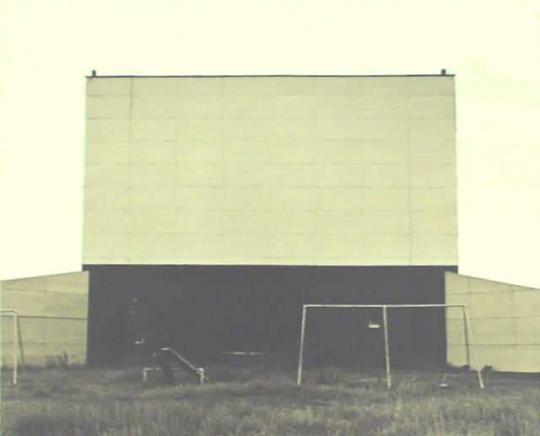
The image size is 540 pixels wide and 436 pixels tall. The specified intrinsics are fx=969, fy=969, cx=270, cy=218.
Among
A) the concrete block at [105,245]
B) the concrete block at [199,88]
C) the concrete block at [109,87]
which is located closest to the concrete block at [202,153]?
the concrete block at [199,88]

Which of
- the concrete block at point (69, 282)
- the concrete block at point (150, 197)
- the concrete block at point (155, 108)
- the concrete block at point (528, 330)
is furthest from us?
the concrete block at point (155, 108)

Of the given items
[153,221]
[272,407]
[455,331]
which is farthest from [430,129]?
[272,407]

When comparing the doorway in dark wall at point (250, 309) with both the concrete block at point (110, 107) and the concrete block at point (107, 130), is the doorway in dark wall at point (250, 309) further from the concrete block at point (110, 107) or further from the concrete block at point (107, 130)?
the concrete block at point (110, 107)

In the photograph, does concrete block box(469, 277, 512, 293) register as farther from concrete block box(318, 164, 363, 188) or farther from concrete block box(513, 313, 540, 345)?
concrete block box(318, 164, 363, 188)

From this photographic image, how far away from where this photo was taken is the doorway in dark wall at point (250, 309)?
145 ft

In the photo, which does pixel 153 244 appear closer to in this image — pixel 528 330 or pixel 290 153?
pixel 290 153

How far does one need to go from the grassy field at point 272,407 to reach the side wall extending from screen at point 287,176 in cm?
1178

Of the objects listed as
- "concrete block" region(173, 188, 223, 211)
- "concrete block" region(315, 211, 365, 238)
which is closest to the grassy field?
→ "concrete block" region(315, 211, 365, 238)

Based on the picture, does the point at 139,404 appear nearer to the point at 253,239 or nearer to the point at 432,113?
the point at 253,239

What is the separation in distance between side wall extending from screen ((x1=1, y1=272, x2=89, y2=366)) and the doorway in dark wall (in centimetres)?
91

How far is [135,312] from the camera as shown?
44.7 m

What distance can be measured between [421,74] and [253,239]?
10.6m

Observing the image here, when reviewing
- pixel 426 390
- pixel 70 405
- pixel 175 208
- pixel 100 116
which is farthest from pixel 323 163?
pixel 70 405

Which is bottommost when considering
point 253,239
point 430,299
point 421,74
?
point 430,299
